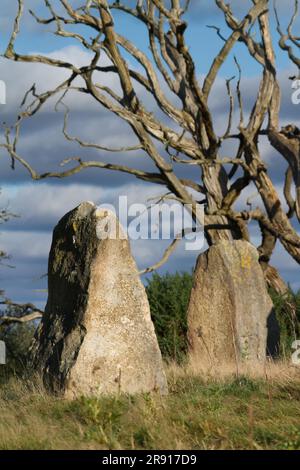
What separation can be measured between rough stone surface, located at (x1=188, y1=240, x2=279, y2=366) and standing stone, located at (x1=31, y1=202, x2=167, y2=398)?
13.7 ft

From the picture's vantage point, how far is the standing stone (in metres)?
10.8

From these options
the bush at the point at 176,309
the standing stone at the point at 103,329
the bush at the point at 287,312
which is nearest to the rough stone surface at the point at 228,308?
the bush at the point at 176,309

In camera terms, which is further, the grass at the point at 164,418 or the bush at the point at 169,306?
the bush at the point at 169,306

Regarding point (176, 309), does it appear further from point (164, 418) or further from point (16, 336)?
point (164, 418)

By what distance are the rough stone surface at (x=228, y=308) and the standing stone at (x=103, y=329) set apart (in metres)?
4.17

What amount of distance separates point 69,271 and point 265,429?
354 centimetres

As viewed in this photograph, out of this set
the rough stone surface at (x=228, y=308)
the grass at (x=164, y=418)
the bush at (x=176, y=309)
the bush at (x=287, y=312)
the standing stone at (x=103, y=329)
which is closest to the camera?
the grass at (x=164, y=418)

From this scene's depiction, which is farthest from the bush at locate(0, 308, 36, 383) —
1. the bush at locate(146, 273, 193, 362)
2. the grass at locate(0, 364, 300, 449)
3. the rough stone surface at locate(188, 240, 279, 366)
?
the grass at locate(0, 364, 300, 449)

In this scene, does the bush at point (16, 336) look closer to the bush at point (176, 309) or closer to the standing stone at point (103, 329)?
the bush at point (176, 309)

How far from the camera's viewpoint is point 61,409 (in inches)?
398

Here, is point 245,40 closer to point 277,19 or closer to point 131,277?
point 277,19

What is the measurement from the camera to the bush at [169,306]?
1793 centimetres
